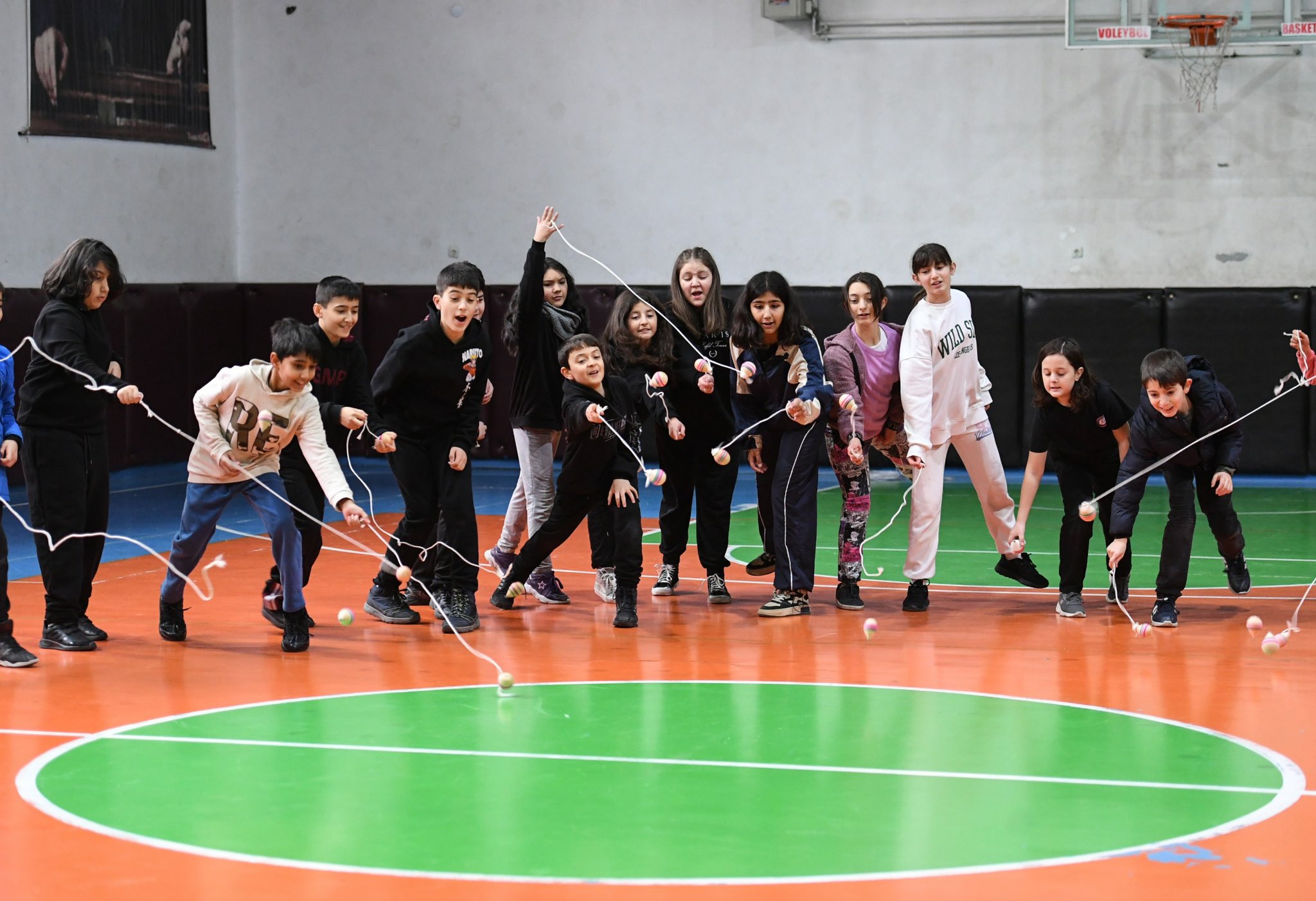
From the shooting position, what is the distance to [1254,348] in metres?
12.5

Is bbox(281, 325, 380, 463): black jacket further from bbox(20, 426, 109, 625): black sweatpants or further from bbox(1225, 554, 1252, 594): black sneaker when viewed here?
bbox(1225, 554, 1252, 594): black sneaker

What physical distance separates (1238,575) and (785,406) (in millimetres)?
2228

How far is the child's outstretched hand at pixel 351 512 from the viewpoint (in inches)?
218

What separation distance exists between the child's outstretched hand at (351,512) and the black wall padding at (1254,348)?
28.8 feet

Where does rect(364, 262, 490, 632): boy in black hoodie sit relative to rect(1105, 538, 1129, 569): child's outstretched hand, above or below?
above

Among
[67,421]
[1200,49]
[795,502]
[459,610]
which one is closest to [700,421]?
[795,502]

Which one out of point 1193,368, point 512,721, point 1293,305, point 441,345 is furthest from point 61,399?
point 1293,305

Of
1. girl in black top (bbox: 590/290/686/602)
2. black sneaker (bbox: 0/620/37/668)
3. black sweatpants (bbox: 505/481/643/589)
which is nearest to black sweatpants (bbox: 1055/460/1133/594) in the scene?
girl in black top (bbox: 590/290/686/602)

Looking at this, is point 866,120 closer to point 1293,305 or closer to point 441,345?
point 1293,305

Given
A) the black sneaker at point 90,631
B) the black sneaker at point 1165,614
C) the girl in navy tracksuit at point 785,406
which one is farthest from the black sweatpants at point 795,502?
the black sneaker at point 90,631

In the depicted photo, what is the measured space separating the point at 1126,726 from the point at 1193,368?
2263mm

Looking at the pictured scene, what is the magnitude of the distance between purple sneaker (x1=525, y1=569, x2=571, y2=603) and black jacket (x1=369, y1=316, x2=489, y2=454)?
911mm

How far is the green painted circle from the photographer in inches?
151

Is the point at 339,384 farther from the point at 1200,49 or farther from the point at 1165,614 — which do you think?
the point at 1200,49
